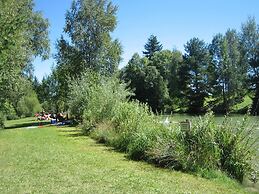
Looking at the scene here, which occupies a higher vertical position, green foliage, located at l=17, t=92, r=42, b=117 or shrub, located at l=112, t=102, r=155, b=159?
green foliage, located at l=17, t=92, r=42, b=117

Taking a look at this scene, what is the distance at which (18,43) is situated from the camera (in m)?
21.6

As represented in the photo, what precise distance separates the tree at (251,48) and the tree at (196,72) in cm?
650

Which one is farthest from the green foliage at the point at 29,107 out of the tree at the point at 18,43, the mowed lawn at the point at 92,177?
the mowed lawn at the point at 92,177

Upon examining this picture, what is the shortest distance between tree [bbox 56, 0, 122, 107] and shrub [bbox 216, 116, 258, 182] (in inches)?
1207

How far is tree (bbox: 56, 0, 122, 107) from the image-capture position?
4181 centimetres

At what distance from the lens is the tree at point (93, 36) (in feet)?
137

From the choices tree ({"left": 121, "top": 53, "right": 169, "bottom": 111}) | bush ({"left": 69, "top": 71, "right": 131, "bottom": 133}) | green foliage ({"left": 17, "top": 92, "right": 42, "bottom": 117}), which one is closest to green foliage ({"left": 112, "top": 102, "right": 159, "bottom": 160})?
bush ({"left": 69, "top": 71, "right": 131, "bottom": 133})

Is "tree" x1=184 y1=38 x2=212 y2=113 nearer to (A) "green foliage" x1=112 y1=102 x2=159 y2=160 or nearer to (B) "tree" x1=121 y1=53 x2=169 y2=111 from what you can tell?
(B) "tree" x1=121 y1=53 x2=169 y2=111

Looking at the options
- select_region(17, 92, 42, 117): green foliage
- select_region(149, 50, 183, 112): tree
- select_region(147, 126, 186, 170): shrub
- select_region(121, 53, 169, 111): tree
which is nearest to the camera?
select_region(147, 126, 186, 170): shrub

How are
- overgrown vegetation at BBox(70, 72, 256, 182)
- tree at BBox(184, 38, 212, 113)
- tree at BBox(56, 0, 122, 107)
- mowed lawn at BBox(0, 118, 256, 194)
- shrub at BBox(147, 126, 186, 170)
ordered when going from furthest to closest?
tree at BBox(184, 38, 212, 113), tree at BBox(56, 0, 122, 107), shrub at BBox(147, 126, 186, 170), overgrown vegetation at BBox(70, 72, 256, 182), mowed lawn at BBox(0, 118, 256, 194)

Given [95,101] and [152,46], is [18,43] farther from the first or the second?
[152,46]

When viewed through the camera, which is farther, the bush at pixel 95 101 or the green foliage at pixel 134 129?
the bush at pixel 95 101

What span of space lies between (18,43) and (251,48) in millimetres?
46888

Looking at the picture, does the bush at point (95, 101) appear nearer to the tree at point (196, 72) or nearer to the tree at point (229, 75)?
the tree at point (229, 75)
